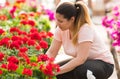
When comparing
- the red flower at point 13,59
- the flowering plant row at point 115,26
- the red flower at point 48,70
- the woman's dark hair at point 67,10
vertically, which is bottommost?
the flowering plant row at point 115,26

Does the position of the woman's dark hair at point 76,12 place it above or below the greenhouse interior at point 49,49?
above

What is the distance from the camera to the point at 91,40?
3.35 meters

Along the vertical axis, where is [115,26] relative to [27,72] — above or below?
below

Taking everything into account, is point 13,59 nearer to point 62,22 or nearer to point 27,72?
point 27,72

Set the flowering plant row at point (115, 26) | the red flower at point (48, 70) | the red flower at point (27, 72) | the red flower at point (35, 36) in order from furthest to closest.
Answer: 1. the flowering plant row at point (115, 26)
2. the red flower at point (35, 36)
3. the red flower at point (48, 70)
4. the red flower at point (27, 72)

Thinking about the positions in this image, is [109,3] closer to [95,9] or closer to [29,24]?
[95,9]

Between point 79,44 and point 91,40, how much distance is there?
0.11 m

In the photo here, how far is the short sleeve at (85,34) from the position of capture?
3338 millimetres

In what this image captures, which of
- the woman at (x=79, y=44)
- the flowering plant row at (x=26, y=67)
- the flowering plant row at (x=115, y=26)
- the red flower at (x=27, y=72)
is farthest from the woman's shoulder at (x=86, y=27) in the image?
the flowering plant row at (x=115, y=26)

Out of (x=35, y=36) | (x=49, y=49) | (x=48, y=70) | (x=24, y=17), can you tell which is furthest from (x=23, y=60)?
(x=24, y=17)

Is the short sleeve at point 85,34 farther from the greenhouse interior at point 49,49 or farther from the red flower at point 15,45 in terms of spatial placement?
the red flower at point 15,45

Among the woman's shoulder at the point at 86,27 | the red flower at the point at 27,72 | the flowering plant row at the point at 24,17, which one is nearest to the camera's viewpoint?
the red flower at the point at 27,72

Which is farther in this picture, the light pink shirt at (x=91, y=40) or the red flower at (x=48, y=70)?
the light pink shirt at (x=91, y=40)

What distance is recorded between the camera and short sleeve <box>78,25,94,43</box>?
3338mm
